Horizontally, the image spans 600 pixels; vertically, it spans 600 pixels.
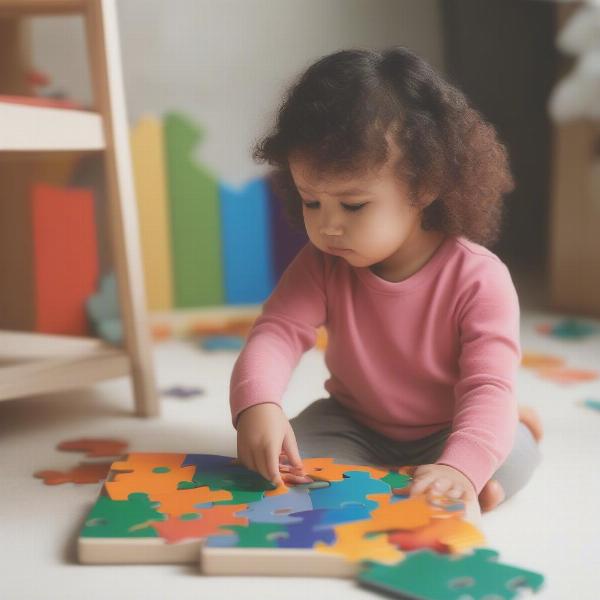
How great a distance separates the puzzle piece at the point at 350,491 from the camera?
2.90ft

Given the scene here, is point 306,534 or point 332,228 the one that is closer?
point 306,534

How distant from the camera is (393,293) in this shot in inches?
40.2

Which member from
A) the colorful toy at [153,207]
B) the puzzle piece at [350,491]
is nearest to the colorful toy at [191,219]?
the colorful toy at [153,207]

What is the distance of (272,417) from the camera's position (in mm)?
953

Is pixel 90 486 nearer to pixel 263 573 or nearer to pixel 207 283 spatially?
pixel 263 573

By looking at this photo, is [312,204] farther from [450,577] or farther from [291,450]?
[450,577]

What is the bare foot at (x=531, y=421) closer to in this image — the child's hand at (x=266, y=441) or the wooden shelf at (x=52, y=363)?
the child's hand at (x=266, y=441)

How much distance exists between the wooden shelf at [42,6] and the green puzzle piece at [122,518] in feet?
2.38

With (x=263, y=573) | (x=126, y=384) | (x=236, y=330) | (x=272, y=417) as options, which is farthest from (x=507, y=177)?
(x=236, y=330)

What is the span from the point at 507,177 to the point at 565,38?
941 mm

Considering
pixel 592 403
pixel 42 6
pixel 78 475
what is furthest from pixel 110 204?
pixel 592 403

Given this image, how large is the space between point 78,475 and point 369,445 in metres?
0.34

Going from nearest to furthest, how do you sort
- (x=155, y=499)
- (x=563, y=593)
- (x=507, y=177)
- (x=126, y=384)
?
(x=563, y=593), (x=155, y=499), (x=507, y=177), (x=126, y=384)

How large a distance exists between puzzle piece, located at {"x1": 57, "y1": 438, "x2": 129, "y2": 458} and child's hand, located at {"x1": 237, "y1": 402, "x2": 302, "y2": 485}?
0.28 metres
